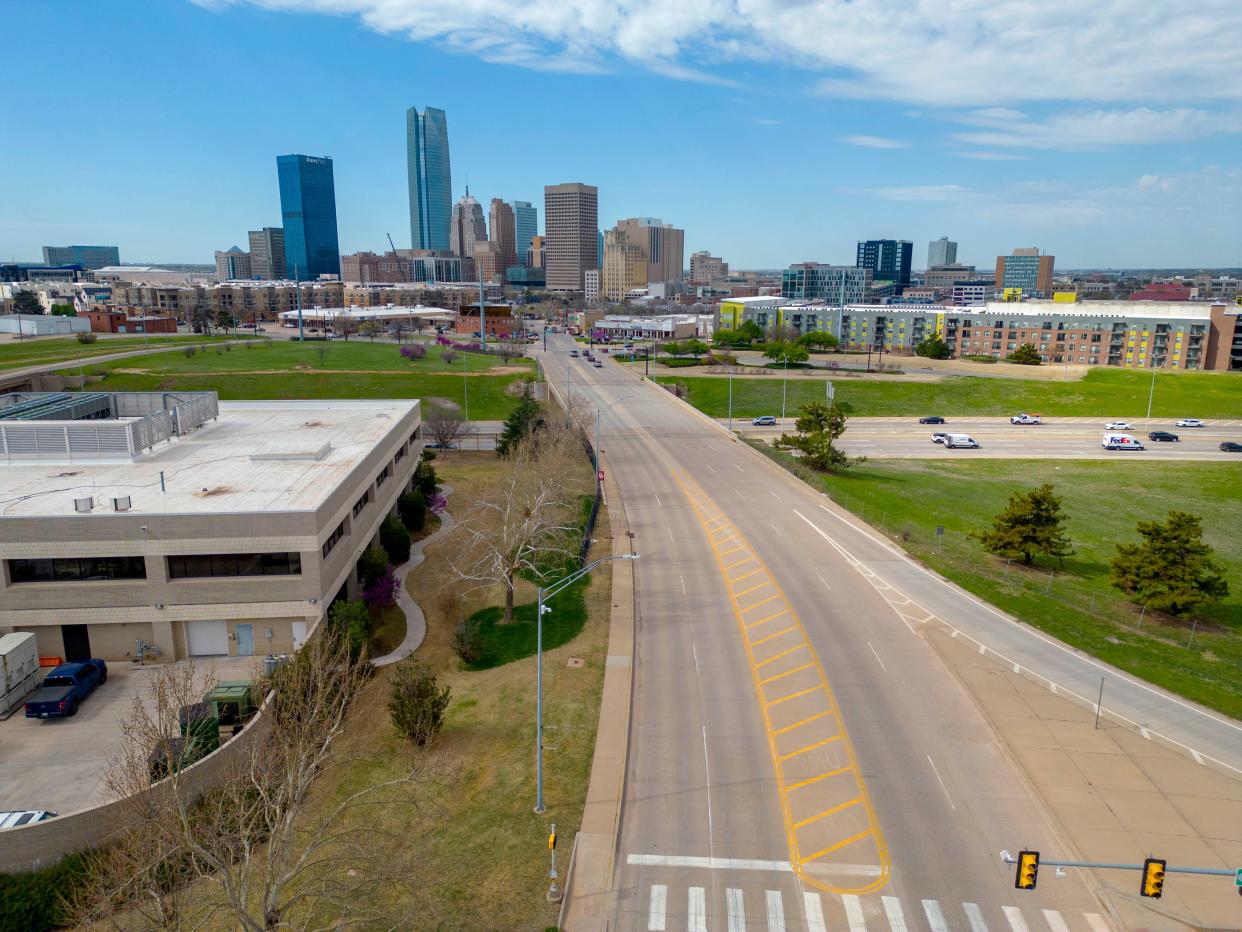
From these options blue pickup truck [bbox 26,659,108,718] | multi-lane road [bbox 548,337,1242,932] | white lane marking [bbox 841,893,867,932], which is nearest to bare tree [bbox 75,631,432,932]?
blue pickup truck [bbox 26,659,108,718]

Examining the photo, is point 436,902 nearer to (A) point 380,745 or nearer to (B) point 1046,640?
(A) point 380,745

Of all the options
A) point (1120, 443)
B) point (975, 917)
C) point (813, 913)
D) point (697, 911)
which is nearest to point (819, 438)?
point (1120, 443)

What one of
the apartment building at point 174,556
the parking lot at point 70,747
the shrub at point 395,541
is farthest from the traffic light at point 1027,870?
the shrub at point 395,541

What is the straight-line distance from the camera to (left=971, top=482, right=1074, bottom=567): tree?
4575 centimetres

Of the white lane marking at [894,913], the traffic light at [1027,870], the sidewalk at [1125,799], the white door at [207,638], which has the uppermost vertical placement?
the traffic light at [1027,870]

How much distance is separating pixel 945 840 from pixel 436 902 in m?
13.6

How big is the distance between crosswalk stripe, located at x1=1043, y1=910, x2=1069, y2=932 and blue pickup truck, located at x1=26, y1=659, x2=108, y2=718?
3075 cm

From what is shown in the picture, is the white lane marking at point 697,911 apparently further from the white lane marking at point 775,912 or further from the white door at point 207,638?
the white door at point 207,638

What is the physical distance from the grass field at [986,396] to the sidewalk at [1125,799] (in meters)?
76.5

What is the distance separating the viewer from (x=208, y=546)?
109 ft

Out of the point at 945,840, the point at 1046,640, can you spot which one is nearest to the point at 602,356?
the point at 1046,640

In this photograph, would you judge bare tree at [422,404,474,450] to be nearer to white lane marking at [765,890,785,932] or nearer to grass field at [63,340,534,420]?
grass field at [63,340,534,420]

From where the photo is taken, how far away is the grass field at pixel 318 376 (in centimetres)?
10250

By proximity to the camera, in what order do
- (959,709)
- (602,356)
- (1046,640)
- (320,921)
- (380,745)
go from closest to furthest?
(320,921), (380,745), (959,709), (1046,640), (602,356)
